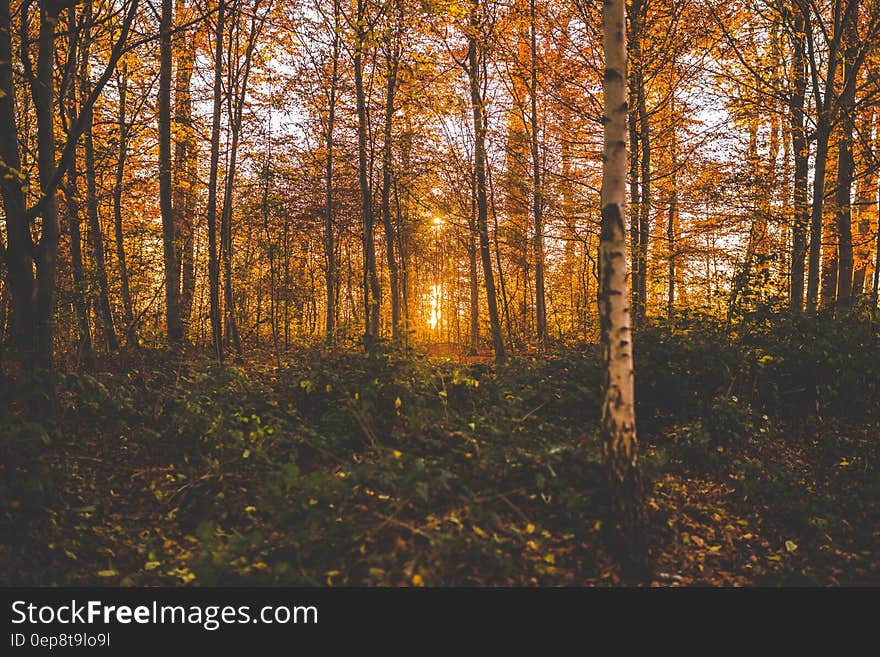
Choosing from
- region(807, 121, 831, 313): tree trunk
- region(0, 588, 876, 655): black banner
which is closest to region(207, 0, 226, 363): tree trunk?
region(0, 588, 876, 655): black banner

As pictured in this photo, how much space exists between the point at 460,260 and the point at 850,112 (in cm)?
1834

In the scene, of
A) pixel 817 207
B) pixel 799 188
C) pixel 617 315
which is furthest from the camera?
pixel 799 188

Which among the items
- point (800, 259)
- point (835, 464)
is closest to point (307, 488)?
point (835, 464)

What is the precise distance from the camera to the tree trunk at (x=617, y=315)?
4160 millimetres

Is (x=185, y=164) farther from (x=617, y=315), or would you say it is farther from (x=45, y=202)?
(x=617, y=315)

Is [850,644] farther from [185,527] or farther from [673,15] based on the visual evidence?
[673,15]

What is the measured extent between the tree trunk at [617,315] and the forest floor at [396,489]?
29 cm

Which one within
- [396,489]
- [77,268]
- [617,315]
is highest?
[77,268]

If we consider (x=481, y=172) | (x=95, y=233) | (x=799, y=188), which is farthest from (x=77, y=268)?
(x=799, y=188)

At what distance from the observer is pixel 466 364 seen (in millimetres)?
9188

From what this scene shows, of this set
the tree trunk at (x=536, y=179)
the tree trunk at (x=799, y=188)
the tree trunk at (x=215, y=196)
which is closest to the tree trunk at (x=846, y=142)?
the tree trunk at (x=799, y=188)

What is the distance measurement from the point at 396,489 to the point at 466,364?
5057 mm

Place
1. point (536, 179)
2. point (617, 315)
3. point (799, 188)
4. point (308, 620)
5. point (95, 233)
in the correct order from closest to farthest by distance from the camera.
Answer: point (308, 620) < point (617, 315) < point (95, 233) < point (799, 188) < point (536, 179)

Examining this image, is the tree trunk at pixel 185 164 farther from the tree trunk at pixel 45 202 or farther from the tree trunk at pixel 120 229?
the tree trunk at pixel 45 202
